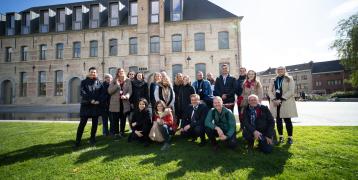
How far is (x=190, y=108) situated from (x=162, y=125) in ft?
2.84

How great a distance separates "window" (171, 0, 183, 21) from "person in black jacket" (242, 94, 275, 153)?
17.1 meters

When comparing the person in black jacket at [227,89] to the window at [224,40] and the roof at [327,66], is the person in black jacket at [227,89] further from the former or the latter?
the roof at [327,66]

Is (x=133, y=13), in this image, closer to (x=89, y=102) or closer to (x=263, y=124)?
(x=89, y=102)

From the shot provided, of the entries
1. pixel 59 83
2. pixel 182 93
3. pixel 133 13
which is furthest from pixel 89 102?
pixel 59 83

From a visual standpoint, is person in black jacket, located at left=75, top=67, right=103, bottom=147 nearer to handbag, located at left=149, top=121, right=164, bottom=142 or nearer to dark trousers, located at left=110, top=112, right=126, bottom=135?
dark trousers, located at left=110, top=112, right=126, bottom=135

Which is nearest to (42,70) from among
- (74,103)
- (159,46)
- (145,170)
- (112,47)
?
(74,103)

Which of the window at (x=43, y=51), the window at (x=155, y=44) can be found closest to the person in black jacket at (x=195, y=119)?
the window at (x=155, y=44)

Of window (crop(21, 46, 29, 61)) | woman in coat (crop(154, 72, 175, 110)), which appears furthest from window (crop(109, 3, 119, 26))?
woman in coat (crop(154, 72, 175, 110))

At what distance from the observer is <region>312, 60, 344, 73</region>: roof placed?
2039 inches

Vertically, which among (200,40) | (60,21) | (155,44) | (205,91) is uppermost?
(60,21)

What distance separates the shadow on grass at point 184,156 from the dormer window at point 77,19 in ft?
63.5

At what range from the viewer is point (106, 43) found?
20.9m

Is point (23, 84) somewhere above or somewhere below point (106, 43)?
below

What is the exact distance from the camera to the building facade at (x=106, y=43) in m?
19.6
